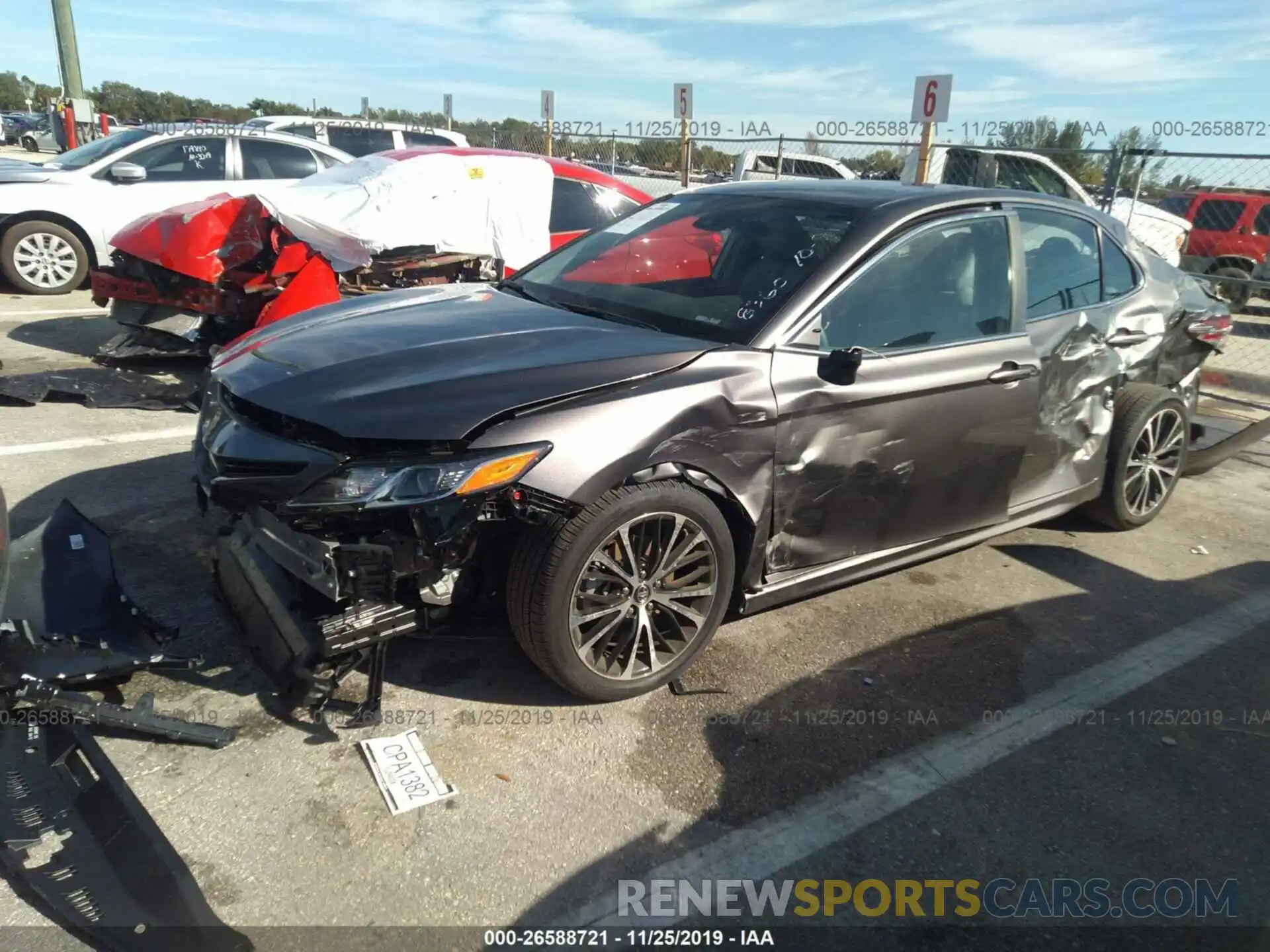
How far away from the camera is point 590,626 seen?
305cm

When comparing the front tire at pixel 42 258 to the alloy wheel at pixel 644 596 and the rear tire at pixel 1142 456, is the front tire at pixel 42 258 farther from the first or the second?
the rear tire at pixel 1142 456

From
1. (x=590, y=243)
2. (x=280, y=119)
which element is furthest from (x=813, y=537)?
(x=280, y=119)

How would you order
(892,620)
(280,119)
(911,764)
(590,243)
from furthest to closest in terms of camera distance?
(280,119) → (590,243) → (892,620) → (911,764)

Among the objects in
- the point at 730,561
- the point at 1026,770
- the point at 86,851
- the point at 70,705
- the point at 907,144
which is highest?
the point at 907,144

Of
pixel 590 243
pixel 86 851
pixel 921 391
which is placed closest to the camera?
pixel 86 851

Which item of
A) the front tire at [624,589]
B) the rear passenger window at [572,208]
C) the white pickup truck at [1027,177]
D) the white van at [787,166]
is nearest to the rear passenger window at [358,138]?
the white van at [787,166]

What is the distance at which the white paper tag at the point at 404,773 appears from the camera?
271 centimetres

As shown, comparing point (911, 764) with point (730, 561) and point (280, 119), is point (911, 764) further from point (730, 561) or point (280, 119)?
point (280, 119)

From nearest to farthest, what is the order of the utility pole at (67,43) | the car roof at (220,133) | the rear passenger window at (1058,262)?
the rear passenger window at (1058,262), the car roof at (220,133), the utility pole at (67,43)

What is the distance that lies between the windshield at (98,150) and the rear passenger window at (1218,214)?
1350cm

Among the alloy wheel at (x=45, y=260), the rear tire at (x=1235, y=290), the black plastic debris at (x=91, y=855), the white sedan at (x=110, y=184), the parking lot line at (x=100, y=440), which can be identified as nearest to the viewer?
the black plastic debris at (x=91, y=855)

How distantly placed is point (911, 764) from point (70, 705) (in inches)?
101

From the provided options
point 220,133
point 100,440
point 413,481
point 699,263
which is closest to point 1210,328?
point 699,263

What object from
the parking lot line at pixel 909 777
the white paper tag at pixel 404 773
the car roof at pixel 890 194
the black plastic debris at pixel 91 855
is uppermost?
the car roof at pixel 890 194
